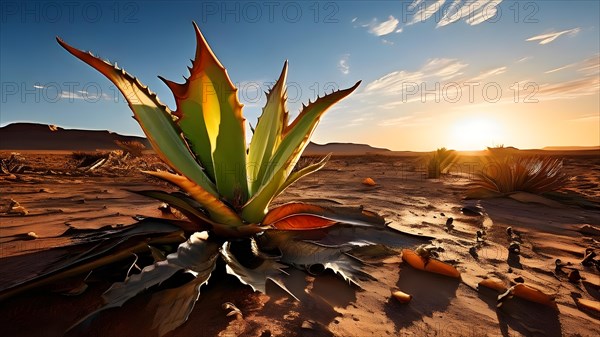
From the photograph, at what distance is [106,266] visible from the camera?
3.64 ft

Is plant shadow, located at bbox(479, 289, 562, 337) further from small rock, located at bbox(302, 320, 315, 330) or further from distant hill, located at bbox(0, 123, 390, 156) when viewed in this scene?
distant hill, located at bbox(0, 123, 390, 156)

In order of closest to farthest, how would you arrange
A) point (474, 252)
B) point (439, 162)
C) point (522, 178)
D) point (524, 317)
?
point (524, 317) < point (474, 252) < point (522, 178) < point (439, 162)

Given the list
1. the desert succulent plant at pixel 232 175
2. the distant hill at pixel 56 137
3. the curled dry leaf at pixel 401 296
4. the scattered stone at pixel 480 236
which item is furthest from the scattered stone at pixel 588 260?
the distant hill at pixel 56 137

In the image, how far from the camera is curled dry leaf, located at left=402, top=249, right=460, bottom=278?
1.35 m

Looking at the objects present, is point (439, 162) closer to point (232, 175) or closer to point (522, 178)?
point (522, 178)

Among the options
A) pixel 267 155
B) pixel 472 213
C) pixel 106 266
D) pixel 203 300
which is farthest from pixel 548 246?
pixel 106 266

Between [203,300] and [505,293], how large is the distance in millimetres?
1130

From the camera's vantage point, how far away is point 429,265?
1.40 metres

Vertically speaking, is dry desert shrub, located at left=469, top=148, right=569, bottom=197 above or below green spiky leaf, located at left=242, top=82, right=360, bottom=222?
below

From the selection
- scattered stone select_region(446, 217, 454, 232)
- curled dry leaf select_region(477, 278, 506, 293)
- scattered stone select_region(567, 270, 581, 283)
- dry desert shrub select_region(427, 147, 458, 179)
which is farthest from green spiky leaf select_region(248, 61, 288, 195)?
dry desert shrub select_region(427, 147, 458, 179)

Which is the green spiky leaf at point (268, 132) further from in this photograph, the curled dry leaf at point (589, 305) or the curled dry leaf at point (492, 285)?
the curled dry leaf at point (589, 305)

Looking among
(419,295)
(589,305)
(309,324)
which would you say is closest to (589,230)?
(589,305)

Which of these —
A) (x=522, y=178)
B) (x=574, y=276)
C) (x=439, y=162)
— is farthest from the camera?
(x=439, y=162)

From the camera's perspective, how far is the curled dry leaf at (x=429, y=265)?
1.35 meters
